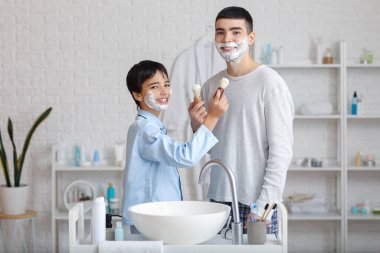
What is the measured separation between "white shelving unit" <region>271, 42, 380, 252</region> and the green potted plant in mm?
2250

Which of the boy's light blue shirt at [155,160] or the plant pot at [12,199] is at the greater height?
the boy's light blue shirt at [155,160]

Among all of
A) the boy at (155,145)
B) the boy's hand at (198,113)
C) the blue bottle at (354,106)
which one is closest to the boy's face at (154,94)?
the boy at (155,145)

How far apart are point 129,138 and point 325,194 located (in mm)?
3252

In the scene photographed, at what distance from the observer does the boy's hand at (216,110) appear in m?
2.83

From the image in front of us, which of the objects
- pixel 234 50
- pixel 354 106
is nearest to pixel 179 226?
pixel 234 50

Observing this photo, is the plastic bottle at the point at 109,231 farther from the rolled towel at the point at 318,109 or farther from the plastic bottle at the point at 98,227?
the rolled towel at the point at 318,109

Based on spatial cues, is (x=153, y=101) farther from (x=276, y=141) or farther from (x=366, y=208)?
(x=366, y=208)

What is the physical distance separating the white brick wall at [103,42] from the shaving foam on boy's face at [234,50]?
2582 mm

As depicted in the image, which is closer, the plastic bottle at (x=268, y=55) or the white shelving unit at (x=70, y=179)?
the plastic bottle at (x=268, y=55)

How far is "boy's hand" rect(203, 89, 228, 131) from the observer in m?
2.83

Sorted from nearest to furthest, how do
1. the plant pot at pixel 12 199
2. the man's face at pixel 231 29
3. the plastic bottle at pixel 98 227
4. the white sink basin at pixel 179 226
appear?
1. the white sink basin at pixel 179 226
2. the plastic bottle at pixel 98 227
3. the man's face at pixel 231 29
4. the plant pot at pixel 12 199

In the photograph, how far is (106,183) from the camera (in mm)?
5758

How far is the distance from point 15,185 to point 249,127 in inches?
119

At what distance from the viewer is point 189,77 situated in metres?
5.52
